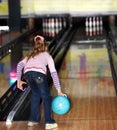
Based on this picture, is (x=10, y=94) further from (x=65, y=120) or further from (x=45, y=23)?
(x=45, y=23)

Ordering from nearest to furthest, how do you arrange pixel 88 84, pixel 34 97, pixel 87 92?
pixel 34 97 → pixel 87 92 → pixel 88 84

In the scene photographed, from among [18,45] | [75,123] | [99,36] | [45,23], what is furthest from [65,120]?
[45,23]

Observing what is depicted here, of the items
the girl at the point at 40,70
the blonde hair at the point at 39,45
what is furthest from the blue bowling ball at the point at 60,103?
the blonde hair at the point at 39,45

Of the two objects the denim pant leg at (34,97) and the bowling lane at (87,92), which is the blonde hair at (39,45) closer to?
the denim pant leg at (34,97)

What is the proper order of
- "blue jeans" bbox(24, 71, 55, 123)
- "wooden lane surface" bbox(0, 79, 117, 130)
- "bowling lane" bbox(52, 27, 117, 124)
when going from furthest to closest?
"bowling lane" bbox(52, 27, 117, 124)
"wooden lane surface" bbox(0, 79, 117, 130)
"blue jeans" bbox(24, 71, 55, 123)

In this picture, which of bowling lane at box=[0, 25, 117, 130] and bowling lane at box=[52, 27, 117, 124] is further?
bowling lane at box=[52, 27, 117, 124]

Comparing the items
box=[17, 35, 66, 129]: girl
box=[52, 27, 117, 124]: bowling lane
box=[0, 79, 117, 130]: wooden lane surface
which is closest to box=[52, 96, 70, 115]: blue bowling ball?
box=[17, 35, 66, 129]: girl

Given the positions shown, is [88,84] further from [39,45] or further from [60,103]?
[39,45]

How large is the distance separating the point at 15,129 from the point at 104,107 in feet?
4.12

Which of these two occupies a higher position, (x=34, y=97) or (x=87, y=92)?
(x=34, y=97)

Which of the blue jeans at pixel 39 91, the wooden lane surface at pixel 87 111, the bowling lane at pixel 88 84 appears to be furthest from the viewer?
the bowling lane at pixel 88 84

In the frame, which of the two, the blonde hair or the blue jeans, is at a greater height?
the blonde hair

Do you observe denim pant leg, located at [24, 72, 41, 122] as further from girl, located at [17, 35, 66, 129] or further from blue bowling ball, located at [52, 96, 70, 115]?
blue bowling ball, located at [52, 96, 70, 115]

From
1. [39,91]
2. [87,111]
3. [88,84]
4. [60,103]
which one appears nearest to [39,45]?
[39,91]
